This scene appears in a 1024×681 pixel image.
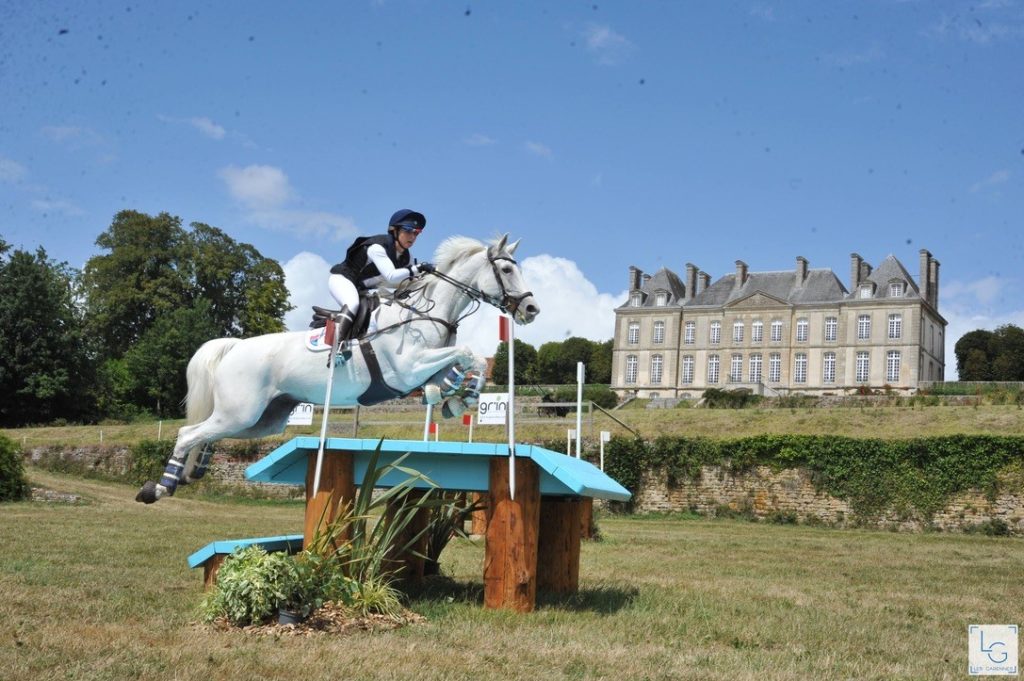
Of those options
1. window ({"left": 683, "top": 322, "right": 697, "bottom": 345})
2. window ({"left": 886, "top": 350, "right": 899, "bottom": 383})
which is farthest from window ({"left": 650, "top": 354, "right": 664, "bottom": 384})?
window ({"left": 886, "top": 350, "right": 899, "bottom": 383})

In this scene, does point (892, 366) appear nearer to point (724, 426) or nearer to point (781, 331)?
point (781, 331)

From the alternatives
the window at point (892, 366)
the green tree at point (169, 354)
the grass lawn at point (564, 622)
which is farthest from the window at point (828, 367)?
the grass lawn at point (564, 622)

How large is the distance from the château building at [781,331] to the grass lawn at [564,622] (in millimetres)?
57775

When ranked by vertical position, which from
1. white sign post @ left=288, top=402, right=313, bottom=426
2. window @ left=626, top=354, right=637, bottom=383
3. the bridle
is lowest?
white sign post @ left=288, top=402, right=313, bottom=426

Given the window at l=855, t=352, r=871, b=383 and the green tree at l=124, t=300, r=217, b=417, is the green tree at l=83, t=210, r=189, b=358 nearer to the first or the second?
the green tree at l=124, t=300, r=217, b=417

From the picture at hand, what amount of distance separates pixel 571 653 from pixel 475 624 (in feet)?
3.12

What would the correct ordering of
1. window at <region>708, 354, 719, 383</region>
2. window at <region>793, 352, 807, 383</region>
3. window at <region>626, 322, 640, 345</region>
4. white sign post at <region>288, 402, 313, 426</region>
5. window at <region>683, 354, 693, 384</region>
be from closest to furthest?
white sign post at <region>288, 402, 313, 426</region> → window at <region>793, 352, 807, 383</region> → window at <region>708, 354, 719, 383</region> → window at <region>683, 354, 693, 384</region> → window at <region>626, 322, 640, 345</region>

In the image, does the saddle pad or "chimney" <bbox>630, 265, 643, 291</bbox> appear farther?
"chimney" <bbox>630, 265, 643, 291</bbox>

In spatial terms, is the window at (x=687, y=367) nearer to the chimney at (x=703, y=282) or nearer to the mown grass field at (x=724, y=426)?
the chimney at (x=703, y=282)

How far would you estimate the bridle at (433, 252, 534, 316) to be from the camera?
721 centimetres

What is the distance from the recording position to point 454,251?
7.59 m

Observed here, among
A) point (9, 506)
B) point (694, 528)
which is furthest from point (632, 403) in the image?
point (9, 506)

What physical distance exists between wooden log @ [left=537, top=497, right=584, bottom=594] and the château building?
60514mm

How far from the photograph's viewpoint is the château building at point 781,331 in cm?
6981
